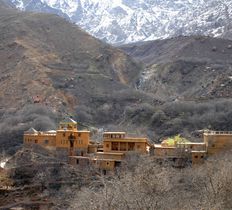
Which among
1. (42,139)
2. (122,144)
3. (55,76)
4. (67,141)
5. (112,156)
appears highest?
(55,76)

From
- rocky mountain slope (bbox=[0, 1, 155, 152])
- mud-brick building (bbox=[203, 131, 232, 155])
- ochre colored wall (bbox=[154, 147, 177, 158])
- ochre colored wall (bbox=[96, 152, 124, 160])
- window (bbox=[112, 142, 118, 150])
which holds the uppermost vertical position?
rocky mountain slope (bbox=[0, 1, 155, 152])

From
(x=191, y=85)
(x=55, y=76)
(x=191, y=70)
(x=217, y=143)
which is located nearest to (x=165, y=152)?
(x=217, y=143)

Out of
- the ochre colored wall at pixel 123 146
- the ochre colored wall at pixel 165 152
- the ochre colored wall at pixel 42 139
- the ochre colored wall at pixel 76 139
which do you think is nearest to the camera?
the ochre colored wall at pixel 165 152

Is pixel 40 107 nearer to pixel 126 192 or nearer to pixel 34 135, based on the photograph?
pixel 34 135

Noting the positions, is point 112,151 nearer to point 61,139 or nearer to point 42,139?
point 61,139

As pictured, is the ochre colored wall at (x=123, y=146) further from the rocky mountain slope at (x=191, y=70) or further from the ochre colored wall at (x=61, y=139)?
the rocky mountain slope at (x=191, y=70)

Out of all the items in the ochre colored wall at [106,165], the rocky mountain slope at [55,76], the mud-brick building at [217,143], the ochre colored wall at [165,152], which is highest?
the rocky mountain slope at [55,76]

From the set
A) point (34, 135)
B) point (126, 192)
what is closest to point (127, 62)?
point (34, 135)

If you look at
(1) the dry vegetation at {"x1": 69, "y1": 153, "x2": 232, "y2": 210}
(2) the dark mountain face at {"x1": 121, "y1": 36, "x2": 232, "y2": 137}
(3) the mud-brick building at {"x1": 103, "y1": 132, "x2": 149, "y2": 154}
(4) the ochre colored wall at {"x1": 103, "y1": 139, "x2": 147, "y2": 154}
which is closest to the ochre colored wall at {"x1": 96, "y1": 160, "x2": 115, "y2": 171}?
(3) the mud-brick building at {"x1": 103, "y1": 132, "x2": 149, "y2": 154}

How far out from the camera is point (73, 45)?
472ft

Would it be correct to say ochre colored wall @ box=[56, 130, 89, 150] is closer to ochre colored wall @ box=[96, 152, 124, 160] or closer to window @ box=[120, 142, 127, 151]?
ochre colored wall @ box=[96, 152, 124, 160]

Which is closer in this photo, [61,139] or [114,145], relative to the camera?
[114,145]

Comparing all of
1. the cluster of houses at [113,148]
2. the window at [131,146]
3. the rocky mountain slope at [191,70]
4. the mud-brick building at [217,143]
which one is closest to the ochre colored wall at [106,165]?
the cluster of houses at [113,148]

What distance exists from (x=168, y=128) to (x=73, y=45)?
55585 millimetres
